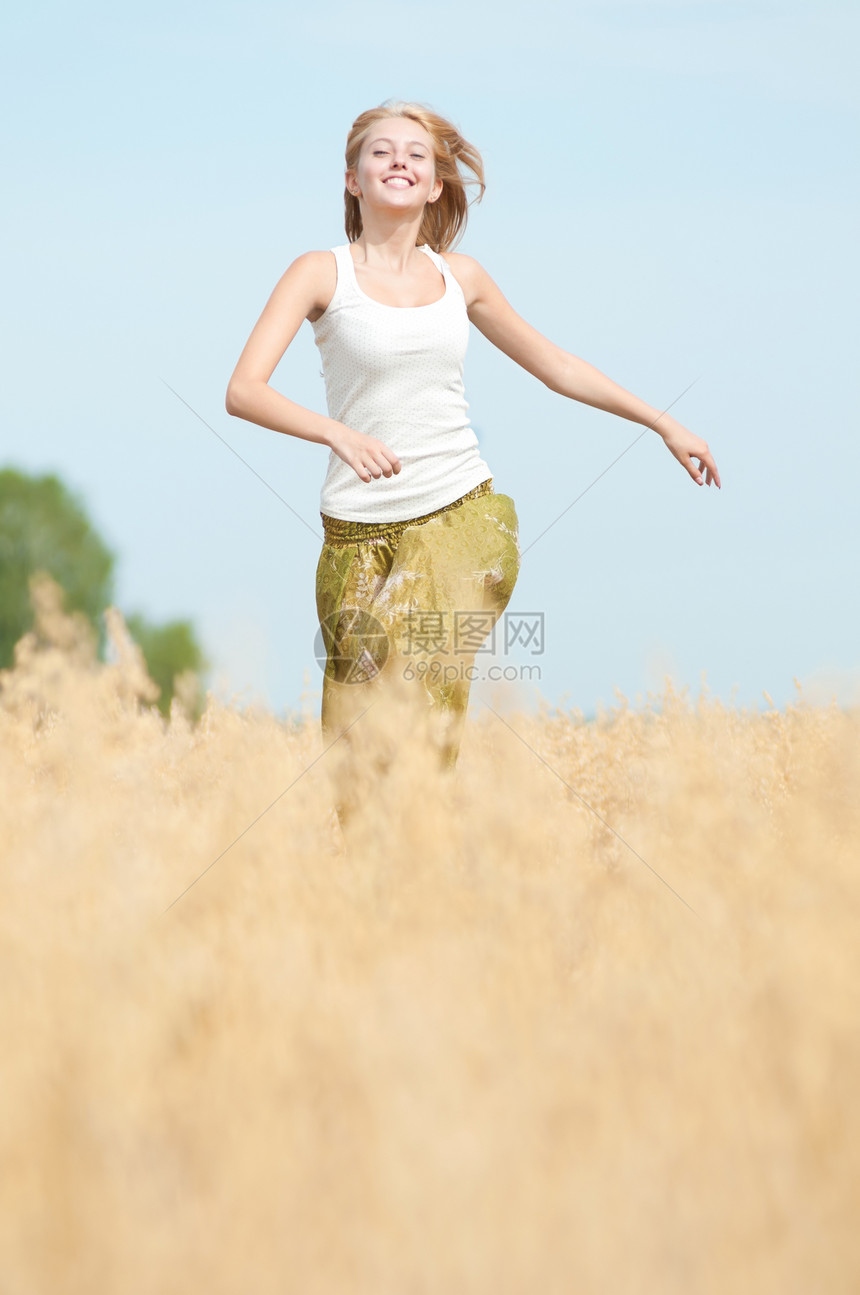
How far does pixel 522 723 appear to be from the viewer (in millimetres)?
3963

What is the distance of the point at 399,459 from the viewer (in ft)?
9.59

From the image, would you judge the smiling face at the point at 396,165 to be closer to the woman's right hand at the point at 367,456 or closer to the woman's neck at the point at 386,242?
the woman's neck at the point at 386,242

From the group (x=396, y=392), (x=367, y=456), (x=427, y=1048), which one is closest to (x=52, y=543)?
(x=396, y=392)

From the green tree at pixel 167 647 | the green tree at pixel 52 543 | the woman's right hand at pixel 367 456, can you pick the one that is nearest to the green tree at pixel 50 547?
the green tree at pixel 52 543

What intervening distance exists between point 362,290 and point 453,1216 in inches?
92.1

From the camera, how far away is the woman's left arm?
10.8 feet

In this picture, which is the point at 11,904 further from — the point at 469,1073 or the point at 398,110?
the point at 398,110

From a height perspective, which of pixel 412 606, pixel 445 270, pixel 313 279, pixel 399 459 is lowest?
pixel 412 606

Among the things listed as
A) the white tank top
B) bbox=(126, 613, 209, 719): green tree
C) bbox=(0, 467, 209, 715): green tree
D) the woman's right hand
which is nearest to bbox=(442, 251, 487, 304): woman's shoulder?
the white tank top

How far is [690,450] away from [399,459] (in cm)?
84

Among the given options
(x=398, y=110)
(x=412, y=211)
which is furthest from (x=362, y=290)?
(x=398, y=110)

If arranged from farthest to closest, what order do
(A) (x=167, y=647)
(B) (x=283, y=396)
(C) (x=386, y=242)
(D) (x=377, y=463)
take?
(A) (x=167, y=647), (C) (x=386, y=242), (B) (x=283, y=396), (D) (x=377, y=463)

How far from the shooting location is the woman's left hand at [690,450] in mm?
3252

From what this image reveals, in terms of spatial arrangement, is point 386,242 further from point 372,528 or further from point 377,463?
point 377,463
